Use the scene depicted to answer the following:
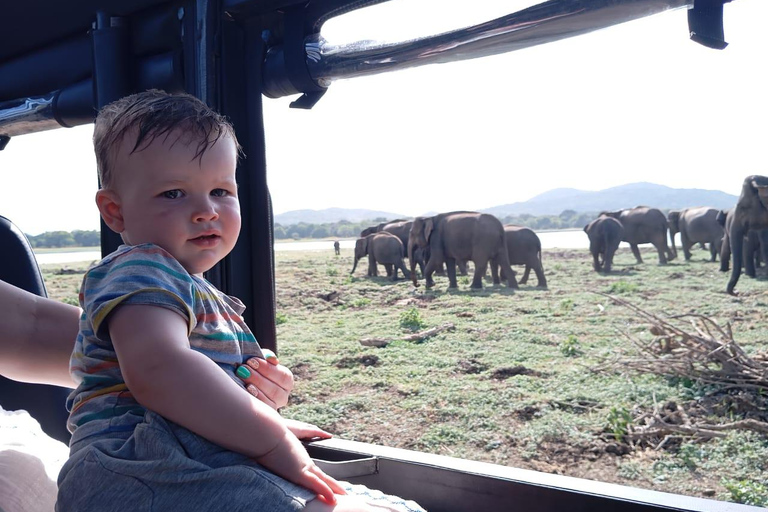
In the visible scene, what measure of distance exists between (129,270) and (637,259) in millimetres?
12349

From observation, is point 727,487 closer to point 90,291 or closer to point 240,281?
point 240,281

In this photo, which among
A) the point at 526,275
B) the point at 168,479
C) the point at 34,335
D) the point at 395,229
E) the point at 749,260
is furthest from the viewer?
the point at 395,229

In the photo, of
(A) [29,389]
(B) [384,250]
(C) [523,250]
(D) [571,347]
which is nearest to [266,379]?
(A) [29,389]

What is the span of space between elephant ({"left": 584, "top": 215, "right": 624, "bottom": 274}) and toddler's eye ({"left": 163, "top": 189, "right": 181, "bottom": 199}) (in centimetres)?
1145

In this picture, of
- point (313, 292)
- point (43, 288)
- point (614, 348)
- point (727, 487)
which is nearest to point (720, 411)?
point (727, 487)

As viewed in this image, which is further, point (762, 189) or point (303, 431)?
point (762, 189)

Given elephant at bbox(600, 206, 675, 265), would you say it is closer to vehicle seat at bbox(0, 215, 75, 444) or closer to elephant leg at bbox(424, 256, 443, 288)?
elephant leg at bbox(424, 256, 443, 288)

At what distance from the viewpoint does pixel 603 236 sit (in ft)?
39.8

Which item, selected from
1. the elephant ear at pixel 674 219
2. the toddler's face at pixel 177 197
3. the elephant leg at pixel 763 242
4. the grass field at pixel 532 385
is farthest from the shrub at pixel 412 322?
the elephant ear at pixel 674 219

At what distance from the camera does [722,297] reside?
6.25 metres

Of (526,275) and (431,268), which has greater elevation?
(431,268)

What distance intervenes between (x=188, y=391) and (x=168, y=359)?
4 cm

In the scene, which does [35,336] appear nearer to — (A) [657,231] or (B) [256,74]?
(B) [256,74]

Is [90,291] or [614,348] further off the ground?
[90,291]
